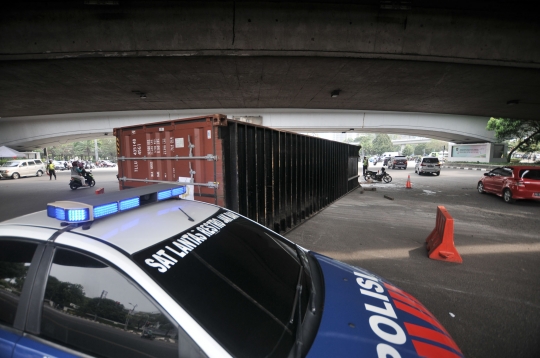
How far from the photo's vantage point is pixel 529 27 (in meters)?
6.55

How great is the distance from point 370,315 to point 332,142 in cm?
824

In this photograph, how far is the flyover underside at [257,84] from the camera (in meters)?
7.80

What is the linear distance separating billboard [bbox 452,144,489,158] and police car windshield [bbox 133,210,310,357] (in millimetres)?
38029

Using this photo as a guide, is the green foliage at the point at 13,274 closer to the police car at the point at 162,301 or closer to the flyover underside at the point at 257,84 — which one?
the police car at the point at 162,301

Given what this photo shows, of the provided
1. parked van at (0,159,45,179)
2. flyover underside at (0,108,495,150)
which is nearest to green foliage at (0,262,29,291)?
flyover underside at (0,108,495,150)

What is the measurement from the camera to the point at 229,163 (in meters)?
4.30

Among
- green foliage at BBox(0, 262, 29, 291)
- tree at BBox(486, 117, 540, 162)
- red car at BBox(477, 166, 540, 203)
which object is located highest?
tree at BBox(486, 117, 540, 162)

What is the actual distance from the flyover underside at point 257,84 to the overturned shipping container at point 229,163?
3.30 meters

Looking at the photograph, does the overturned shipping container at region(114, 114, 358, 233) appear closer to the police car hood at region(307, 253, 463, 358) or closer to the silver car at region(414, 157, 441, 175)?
the police car hood at region(307, 253, 463, 358)

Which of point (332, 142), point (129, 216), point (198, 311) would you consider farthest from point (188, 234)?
point (332, 142)

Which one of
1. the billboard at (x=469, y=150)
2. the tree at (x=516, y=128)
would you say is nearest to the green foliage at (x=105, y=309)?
the tree at (x=516, y=128)

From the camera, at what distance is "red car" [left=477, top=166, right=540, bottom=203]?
350 inches

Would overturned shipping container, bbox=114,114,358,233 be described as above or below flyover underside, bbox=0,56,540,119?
below

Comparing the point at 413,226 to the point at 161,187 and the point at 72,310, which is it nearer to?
the point at 161,187
